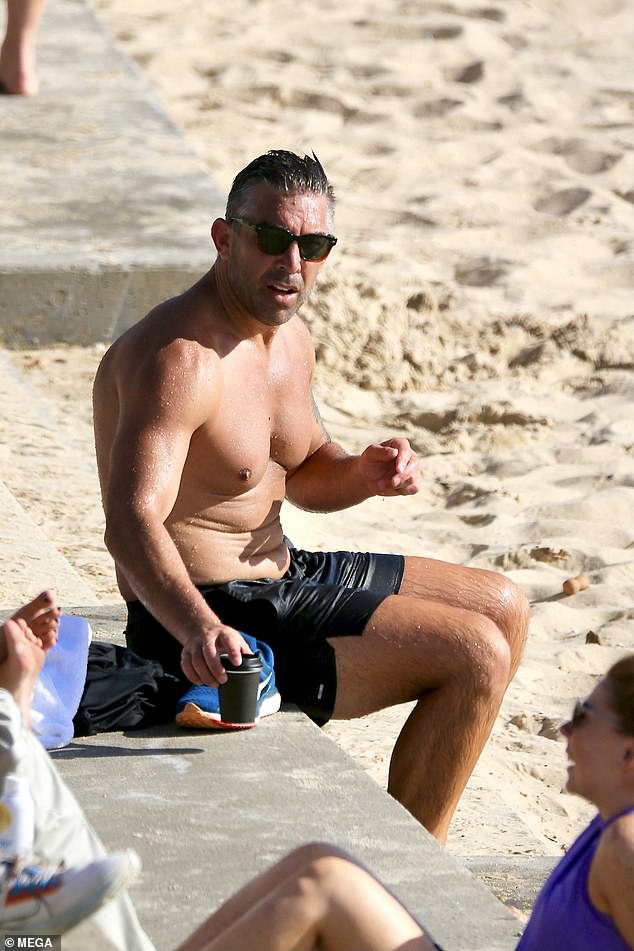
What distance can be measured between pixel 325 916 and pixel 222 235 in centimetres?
172

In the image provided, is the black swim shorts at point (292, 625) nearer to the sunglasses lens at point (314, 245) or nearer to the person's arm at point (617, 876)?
the sunglasses lens at point (314, 245)

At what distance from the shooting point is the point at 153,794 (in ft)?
10.1

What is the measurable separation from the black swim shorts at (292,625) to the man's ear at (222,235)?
711mm

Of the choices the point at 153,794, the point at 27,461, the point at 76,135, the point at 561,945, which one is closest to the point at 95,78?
the point at 76,135

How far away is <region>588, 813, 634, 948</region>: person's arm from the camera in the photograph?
2.20 m

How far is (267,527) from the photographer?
379 centimetres

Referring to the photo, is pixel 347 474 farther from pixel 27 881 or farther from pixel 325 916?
pixel 27 881

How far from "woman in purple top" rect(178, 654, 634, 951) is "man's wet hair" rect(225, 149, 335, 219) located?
1557 millimetres

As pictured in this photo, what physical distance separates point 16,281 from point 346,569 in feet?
9.10

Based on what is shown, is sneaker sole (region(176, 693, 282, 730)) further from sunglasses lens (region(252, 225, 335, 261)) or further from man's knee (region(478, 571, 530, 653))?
sunglasses lens (region(252, 225, 335, 261))

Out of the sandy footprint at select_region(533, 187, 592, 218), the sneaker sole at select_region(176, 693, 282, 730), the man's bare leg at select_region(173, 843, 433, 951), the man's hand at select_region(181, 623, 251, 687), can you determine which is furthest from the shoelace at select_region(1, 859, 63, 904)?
the sandy footprint at select_region(533, 187, 592, 218)

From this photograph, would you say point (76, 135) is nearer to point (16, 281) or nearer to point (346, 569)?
point (16, 281)

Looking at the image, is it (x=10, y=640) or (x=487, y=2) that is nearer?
(x=10, y=640)

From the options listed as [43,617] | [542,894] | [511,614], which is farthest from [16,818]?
[511,614]
